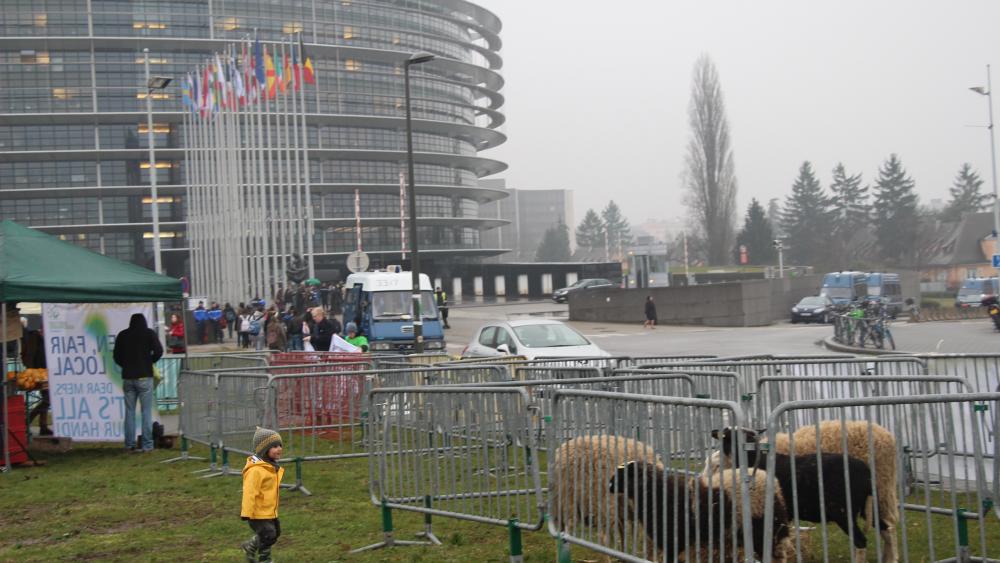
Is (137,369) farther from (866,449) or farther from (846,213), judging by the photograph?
(846,213)

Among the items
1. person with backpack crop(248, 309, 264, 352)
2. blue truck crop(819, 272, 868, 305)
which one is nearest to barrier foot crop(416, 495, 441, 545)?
person with backpack crop(248, 309, 264, 352)

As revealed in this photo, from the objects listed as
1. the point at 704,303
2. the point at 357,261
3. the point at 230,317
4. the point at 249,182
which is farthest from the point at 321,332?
the point at 249,182

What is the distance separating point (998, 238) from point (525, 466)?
146ft

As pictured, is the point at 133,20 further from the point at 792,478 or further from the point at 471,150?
the point at 792,478

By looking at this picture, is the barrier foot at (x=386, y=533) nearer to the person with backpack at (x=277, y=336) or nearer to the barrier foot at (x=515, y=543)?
the barrier foot at (x=515, y=543)

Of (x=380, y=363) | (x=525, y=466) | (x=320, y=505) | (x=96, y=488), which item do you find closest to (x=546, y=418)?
(x=525, y=466)

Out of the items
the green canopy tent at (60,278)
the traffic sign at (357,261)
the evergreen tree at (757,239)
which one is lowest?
the green canopy tent at (60,278)

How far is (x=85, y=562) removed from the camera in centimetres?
805

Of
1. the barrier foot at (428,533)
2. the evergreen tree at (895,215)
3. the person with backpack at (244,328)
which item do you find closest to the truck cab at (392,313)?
the person with backpack at (244,328)

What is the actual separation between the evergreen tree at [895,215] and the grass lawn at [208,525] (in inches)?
4646

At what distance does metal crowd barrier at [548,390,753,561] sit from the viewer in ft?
18.5

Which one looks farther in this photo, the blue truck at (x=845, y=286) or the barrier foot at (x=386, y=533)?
the blue truck at (x=845, y=286)

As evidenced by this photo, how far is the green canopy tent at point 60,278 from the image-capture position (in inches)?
508

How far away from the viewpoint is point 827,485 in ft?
19.3
